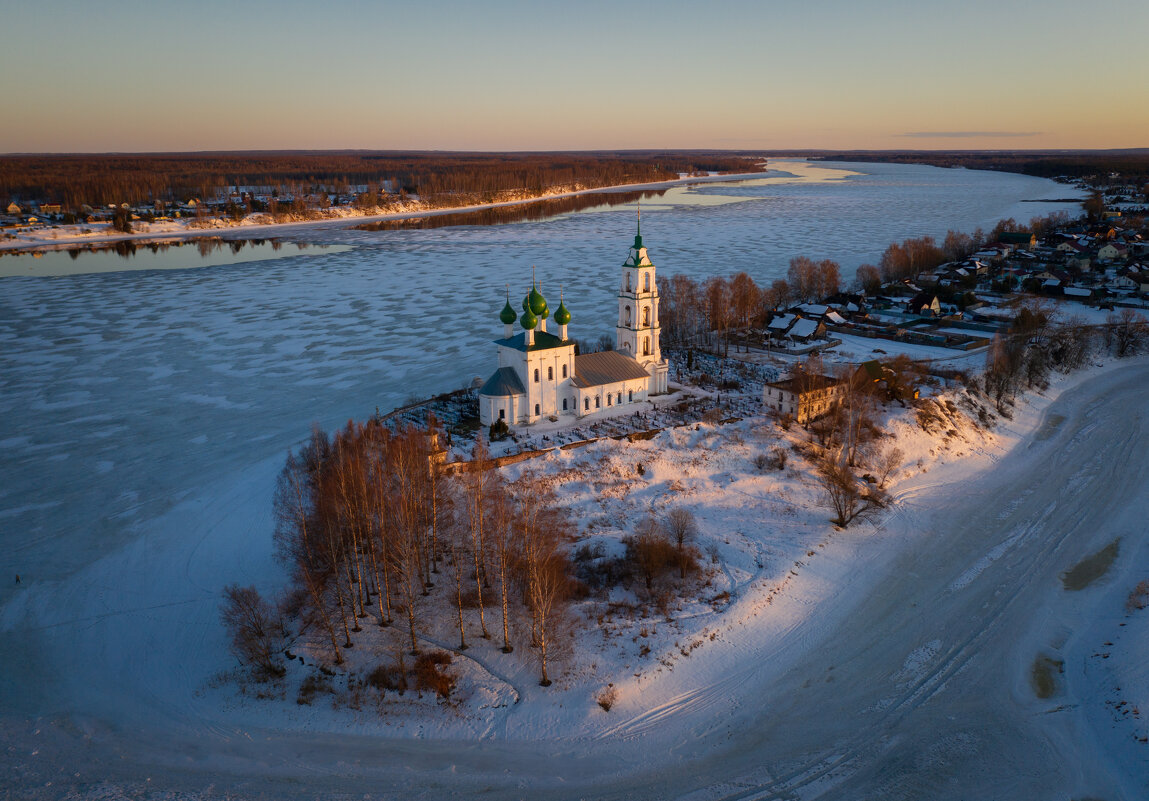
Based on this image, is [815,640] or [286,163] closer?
[815,640]

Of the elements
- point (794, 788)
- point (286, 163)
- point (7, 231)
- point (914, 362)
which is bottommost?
point (794, 788)

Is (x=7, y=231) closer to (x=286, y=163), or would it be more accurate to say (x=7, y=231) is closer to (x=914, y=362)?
(x=914, y=362)

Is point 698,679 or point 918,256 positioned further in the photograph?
point 918,256

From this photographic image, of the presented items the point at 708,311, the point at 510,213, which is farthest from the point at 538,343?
the point at 510,213

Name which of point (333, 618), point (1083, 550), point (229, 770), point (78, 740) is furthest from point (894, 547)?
point (78, 740)

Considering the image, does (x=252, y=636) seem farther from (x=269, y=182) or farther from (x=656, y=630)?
(x=269, y=182)

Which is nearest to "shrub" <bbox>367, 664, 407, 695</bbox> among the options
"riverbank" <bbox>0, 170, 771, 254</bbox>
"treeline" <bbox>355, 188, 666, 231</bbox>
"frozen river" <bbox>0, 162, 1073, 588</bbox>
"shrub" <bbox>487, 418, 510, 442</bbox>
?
"frozen river" <bbox>0, 162, 1073, 588</bbox>
